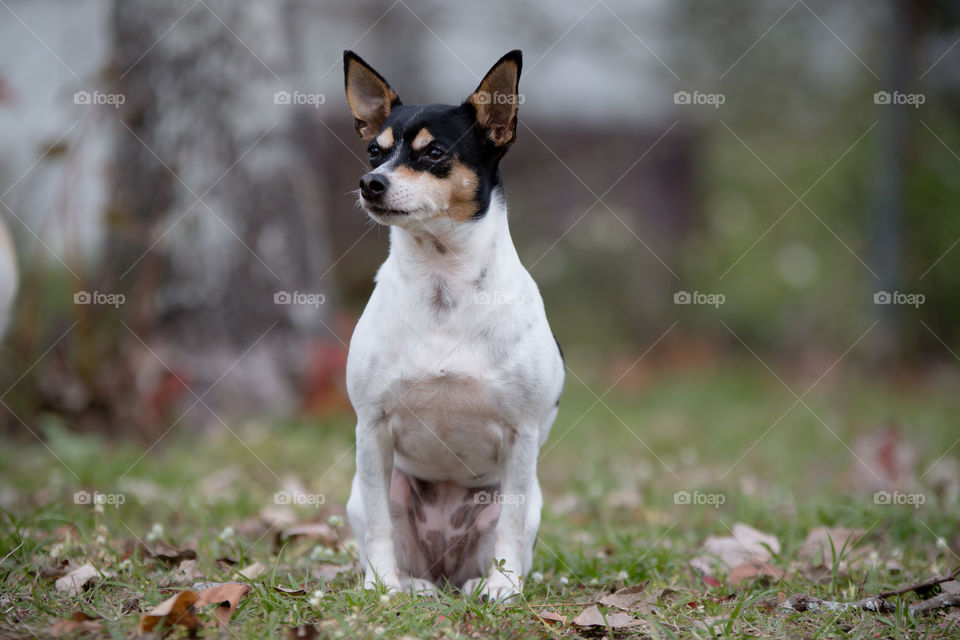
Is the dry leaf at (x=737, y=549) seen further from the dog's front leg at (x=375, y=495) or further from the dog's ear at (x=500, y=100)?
the dog's ear at (x=500, y=100)

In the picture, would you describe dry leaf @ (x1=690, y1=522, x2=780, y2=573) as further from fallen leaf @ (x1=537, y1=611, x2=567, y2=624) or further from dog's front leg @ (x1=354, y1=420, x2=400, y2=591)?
dog's front leg @ (x1=354, y1=420, x2=400, y2=591)

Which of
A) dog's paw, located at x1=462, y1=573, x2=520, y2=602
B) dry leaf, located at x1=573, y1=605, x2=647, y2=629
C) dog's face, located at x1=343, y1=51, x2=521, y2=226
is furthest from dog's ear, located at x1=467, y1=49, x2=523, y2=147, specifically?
dry leaf, located at x1=573, y1=605, x2=647, y2=629

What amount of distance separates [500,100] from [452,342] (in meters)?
0.84

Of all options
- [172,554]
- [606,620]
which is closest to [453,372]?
[606,620]

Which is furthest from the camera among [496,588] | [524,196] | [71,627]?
[524,196]

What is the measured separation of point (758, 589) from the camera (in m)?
2.90

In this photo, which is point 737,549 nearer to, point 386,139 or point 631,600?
point 631,600

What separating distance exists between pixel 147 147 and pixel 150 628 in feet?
13.0

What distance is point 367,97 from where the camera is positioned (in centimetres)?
321

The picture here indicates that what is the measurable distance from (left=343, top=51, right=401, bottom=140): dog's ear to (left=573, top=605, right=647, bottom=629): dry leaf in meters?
1.83

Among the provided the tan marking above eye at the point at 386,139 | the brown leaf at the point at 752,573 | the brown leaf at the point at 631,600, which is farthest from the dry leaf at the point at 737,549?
the tan marking above eye at the point at 386,139

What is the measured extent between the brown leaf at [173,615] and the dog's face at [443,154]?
1250 mm

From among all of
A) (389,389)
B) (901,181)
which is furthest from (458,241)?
(901,181)

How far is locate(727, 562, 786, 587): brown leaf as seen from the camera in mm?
3008
